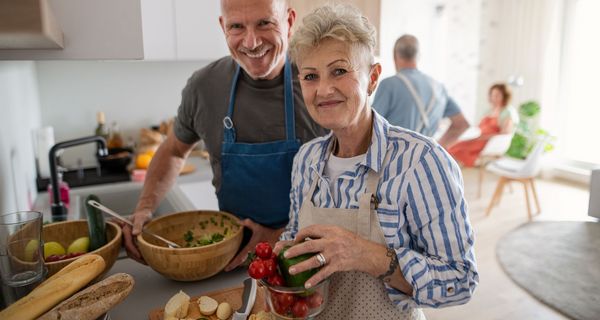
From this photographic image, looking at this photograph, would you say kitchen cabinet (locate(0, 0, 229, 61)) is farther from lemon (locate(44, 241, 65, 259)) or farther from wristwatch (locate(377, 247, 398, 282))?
wristwatch (locate(377, 247, 398, 282))

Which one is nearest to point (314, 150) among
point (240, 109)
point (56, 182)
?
point (240, 109)

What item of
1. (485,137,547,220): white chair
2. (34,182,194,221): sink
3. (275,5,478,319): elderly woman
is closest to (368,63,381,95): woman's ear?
(275,5,478,319): elderly woman

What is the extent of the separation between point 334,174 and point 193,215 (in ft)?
1.62

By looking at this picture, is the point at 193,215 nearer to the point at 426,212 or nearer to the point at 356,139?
the point at 356,139

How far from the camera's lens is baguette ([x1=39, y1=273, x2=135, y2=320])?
0.81m

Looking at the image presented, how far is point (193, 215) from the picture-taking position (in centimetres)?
138

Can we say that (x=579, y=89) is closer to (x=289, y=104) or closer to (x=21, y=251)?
(x=289, y=104)

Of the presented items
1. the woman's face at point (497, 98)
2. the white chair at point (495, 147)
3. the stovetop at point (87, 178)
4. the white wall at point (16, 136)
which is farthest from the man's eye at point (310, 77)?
the woman's face at point (497, 98)

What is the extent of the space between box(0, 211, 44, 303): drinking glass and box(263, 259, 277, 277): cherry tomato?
18.6 inches

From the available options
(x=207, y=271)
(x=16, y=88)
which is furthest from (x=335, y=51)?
(x=16, y=88)

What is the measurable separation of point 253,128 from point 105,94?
1904 millimetres

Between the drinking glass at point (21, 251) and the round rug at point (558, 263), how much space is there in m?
2.91

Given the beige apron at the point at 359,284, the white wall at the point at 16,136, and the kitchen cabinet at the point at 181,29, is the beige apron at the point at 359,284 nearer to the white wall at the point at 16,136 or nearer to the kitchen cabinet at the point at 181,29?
the white wall at the point at 16,136

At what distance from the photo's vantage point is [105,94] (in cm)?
291
